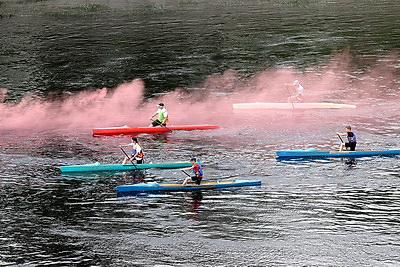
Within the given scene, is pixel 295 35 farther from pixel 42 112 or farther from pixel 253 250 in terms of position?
pixel 253 250

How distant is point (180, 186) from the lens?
126ft

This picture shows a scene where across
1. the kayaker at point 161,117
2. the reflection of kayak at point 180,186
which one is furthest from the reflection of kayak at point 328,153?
the kayaker at point 161,117

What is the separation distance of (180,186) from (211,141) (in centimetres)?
1076

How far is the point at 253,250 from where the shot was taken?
31.1 meters

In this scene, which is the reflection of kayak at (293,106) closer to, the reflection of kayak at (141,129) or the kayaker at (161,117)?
the reflection of kayak at (141,129)

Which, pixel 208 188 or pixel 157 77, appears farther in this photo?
pixel 157 77

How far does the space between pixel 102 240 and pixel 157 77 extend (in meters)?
41.4

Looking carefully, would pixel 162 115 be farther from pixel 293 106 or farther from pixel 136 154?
pixel 293 106

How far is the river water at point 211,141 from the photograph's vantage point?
31891 millimetres

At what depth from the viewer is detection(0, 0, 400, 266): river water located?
31.9 meters

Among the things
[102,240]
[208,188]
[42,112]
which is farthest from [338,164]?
[42,112]

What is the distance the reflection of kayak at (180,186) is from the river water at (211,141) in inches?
15.9

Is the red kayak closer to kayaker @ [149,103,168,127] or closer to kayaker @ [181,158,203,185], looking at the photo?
kayaker @ [149,103,168,127]

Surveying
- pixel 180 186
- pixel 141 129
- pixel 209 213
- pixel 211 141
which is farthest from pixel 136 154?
pixel 141 129
